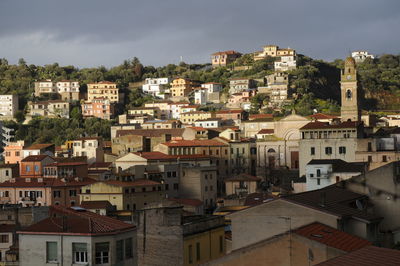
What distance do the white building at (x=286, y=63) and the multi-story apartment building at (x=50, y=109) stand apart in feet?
129

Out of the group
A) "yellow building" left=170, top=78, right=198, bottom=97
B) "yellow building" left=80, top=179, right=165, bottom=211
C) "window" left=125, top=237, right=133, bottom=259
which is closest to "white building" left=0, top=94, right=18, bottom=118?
"yellow building" left=170, top=78, right=198, bottom=97

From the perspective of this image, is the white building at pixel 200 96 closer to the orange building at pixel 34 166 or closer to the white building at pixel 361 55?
the white building at pixel 361 55

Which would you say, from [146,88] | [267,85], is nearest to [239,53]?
[146,88]

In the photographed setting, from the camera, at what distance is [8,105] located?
15238 cm

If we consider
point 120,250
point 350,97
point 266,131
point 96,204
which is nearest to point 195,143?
point 266,131


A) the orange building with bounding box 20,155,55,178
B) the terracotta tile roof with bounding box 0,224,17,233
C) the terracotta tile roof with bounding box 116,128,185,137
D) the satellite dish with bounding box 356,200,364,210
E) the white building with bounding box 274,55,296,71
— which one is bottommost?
the terracotta tile roof with bounding box 0,224,17,233

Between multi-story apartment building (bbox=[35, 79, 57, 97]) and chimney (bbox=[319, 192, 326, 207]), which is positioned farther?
multi-story apartment building (bbox=[35, 79, 57, 97])

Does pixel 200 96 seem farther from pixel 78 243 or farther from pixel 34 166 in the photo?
pixel 78 243

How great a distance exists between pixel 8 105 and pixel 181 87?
105 ft

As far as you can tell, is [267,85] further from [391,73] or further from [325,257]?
[325,257]

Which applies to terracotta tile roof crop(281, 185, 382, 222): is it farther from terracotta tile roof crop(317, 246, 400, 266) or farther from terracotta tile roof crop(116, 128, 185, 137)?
terracotta tile roof crop(116, 128, 185, 137)

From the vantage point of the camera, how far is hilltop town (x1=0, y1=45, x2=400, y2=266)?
25516mm

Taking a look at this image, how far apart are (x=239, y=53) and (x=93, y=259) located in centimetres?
16485

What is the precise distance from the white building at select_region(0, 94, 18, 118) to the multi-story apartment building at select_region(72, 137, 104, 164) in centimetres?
4926
